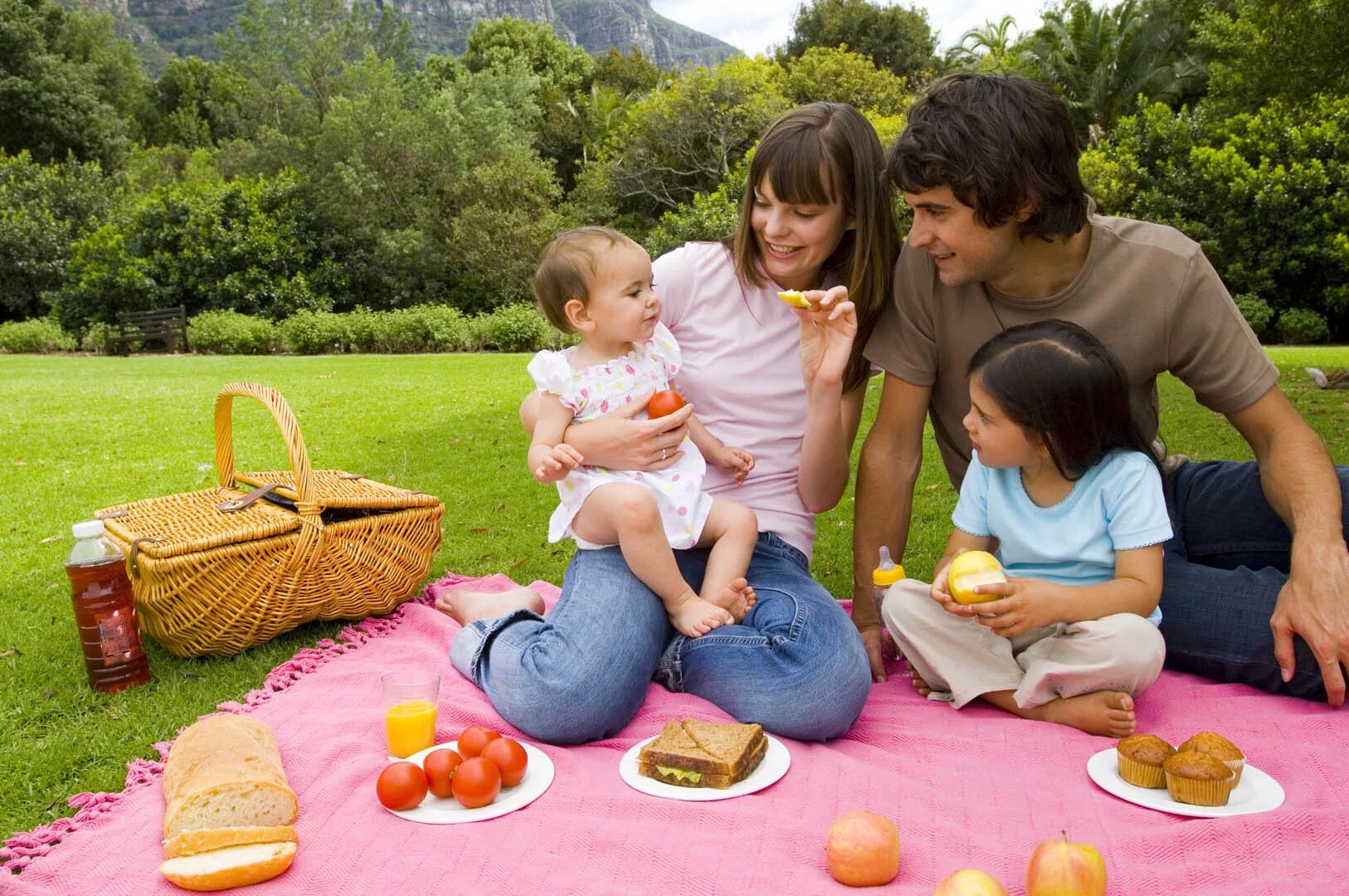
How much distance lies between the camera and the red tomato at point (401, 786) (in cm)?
245

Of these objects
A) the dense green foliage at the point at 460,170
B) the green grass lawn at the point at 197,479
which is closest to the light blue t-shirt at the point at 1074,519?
the green grass lawn at the point at 197,479

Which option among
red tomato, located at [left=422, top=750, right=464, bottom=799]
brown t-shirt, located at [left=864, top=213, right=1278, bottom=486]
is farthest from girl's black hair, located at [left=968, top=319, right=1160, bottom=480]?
red tomato, located at [left=422, top=750, right=464, bottom=799]

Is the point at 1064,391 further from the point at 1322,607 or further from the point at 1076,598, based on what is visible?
the point at 1322,607

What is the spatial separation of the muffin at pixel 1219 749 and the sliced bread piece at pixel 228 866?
7.14 feet

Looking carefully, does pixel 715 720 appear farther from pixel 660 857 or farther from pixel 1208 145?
pixel 1208 145

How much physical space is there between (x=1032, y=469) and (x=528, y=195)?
26.1 meters

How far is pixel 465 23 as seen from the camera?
124 m

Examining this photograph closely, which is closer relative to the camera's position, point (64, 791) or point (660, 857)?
point (660, 857)

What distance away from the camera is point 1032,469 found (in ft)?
10.3

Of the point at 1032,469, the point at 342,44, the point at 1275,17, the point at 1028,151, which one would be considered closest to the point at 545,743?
the point at 1032,469

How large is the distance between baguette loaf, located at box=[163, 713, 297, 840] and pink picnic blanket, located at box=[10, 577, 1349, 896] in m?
0.08

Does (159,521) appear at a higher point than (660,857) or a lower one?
higher

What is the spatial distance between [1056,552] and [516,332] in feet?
61.0

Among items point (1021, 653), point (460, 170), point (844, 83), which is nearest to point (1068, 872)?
point (1021, 653)
